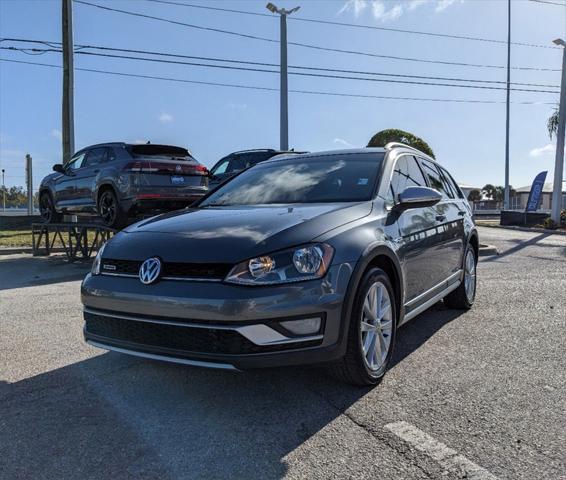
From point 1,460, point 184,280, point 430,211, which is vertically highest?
point 430,211

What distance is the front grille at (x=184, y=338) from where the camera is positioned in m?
2.88

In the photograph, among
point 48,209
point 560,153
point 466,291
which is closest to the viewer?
point 466,291

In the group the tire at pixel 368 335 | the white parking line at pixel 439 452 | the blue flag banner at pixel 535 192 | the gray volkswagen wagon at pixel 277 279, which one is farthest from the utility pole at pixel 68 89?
the blue flag banner at pixel 535 192

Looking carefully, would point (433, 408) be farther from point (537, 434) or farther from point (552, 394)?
point (552, 394)

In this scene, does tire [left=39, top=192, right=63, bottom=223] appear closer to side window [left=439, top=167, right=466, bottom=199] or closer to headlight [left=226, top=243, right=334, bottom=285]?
side window [left=439, top=167, right=466, bottom=199]

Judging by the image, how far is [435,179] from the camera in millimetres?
5531

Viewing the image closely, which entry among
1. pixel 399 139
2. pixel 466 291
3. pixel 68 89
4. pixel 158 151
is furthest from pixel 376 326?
pixel 399 139

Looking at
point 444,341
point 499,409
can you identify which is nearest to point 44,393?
point 499,409

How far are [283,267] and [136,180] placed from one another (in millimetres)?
6523

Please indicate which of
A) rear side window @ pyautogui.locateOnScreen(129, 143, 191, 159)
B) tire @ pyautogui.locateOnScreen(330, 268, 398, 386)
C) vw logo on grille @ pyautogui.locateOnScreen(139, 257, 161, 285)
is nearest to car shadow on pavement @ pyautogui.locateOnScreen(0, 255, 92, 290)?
rear side window @ pyautogui.locateOnScreen(129, 143, 191, 159)

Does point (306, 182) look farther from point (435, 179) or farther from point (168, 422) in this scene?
point (168, 422)

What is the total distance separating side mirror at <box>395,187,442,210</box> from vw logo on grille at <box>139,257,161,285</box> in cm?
190

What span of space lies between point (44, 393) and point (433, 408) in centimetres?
256

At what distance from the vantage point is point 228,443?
275cm
